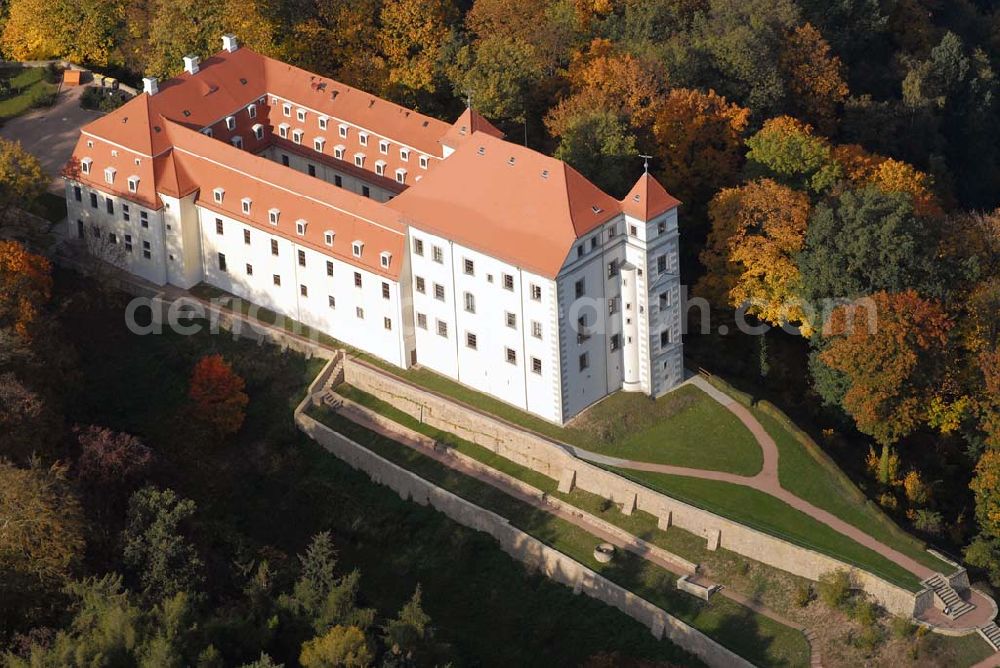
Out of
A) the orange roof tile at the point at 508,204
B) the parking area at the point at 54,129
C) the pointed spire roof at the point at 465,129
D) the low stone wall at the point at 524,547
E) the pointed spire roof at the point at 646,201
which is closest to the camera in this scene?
the low stone wall at the point at 524,547

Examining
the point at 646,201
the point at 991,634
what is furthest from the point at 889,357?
the point at 991,634

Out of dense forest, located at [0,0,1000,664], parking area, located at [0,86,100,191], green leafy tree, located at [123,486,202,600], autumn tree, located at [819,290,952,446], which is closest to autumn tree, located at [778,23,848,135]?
dense forest, located at [0,0,1000,664]

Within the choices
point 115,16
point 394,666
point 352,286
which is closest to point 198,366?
point 352,286

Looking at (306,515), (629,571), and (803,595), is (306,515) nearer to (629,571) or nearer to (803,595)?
(629,571)

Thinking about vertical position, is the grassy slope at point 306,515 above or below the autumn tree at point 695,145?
below

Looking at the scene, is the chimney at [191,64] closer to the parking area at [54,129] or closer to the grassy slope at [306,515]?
the parking area at [54,129]

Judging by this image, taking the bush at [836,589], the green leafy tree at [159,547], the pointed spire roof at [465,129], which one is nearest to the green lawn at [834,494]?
the bush at [836,589]

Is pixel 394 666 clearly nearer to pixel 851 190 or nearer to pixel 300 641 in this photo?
pixel 300 641
